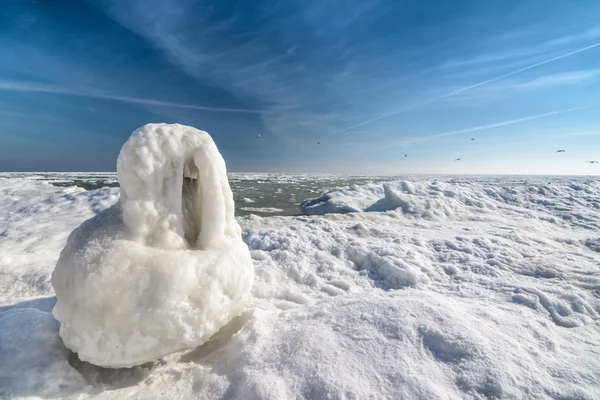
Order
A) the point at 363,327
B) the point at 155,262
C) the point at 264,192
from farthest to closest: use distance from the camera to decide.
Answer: the point at 264,192
the point at 363,327
the point at 155,262

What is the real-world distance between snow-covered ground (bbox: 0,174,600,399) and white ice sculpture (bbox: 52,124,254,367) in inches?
12.0

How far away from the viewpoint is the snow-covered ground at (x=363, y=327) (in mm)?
2494

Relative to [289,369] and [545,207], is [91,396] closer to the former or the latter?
[289,369]

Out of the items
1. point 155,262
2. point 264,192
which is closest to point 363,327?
point 155,262

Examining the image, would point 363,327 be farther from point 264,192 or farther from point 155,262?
point 264,192

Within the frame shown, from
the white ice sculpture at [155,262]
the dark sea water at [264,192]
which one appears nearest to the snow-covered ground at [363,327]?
the white ice sculpture at [155,262]

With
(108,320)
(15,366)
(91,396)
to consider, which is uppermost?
(108,320)

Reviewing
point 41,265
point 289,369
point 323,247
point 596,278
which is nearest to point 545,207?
point 596,278

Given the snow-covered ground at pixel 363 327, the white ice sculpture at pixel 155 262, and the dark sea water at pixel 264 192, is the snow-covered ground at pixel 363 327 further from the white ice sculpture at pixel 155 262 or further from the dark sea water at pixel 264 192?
the dark sea water at pixel 264 192

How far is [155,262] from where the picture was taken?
2.68 m

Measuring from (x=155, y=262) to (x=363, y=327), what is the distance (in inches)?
81.9

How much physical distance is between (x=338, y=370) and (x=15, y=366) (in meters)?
2.68

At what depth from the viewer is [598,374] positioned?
8.98ft

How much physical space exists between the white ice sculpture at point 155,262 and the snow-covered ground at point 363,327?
30 cm
